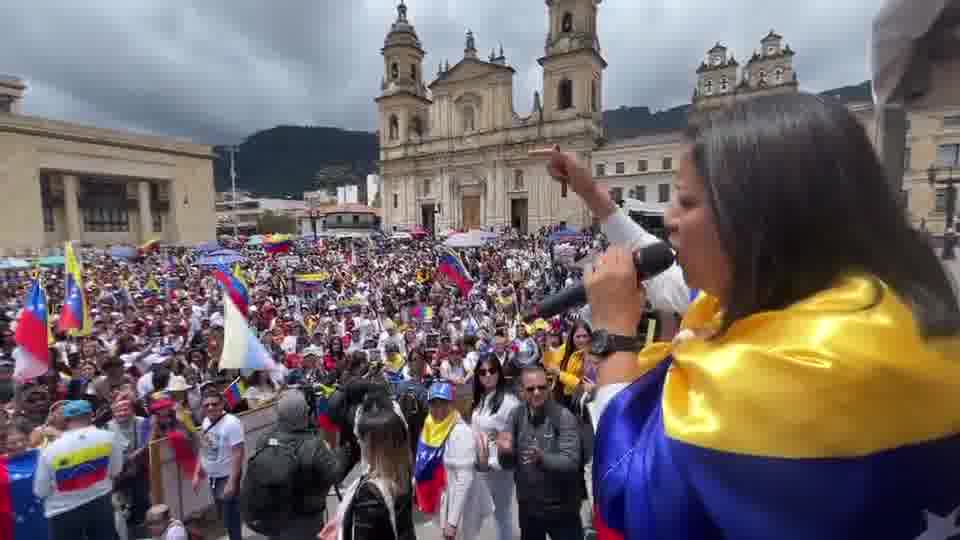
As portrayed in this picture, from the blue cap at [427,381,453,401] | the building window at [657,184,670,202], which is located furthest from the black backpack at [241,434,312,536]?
the building window at [657,184,670,202]

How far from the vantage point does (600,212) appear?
208 cm

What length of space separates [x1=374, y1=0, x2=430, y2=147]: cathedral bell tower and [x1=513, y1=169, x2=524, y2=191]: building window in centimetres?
1466

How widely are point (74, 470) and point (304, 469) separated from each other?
2.06 m

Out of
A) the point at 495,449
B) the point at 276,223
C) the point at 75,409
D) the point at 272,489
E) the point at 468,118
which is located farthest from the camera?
the point at 276,223

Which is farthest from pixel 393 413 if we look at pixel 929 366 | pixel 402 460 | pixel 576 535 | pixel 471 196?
pixel 471 196

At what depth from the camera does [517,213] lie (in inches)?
2016

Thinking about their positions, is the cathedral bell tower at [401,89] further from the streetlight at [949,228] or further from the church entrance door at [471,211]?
the streetlight at [949,228]

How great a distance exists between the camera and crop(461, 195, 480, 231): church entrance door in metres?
53.7

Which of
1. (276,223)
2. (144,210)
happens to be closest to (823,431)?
(144,210)

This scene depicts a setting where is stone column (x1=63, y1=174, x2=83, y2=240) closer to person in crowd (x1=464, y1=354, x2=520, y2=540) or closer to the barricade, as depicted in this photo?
the barricade

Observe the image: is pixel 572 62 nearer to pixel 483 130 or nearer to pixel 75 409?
pixel 483 130

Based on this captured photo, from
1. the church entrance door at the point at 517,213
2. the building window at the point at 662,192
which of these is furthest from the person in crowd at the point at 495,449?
the church entrance door at the point at 517,213

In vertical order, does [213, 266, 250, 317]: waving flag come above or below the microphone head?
below

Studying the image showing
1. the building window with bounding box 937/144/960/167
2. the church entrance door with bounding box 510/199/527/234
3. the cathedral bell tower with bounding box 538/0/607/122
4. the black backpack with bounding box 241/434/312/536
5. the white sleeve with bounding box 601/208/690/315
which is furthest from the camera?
the church entrance door with bounding box 510/199/527/234
